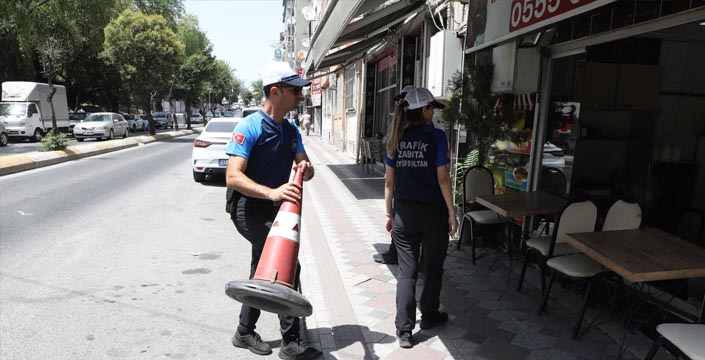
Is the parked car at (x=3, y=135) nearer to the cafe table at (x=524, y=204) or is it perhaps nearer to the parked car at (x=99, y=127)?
the parked car at (x=99, y=127)

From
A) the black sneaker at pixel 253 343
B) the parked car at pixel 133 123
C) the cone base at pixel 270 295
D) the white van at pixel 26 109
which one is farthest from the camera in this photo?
the parked car at pixel 133 123

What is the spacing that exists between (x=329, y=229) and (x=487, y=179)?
8.26 ft

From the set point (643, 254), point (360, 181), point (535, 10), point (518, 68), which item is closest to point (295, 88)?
point (535, 10)

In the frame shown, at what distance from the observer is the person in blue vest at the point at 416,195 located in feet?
10.4

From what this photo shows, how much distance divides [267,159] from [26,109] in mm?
23612

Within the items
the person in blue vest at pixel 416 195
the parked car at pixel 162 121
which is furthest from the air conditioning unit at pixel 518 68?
the parked car at pixel 162 121

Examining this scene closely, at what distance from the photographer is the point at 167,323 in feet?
12.0

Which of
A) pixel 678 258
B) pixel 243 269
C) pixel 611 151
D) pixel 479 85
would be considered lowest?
pixel 243 269

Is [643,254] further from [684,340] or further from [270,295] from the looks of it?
[270,295]

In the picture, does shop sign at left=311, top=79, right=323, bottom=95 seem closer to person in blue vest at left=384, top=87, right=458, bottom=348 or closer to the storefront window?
the storefront window

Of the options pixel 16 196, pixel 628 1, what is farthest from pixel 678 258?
pixel 16 196

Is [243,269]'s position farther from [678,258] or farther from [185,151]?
[185,151]

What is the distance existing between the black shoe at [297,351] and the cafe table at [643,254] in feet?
6.45

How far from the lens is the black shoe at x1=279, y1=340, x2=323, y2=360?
3.02m
